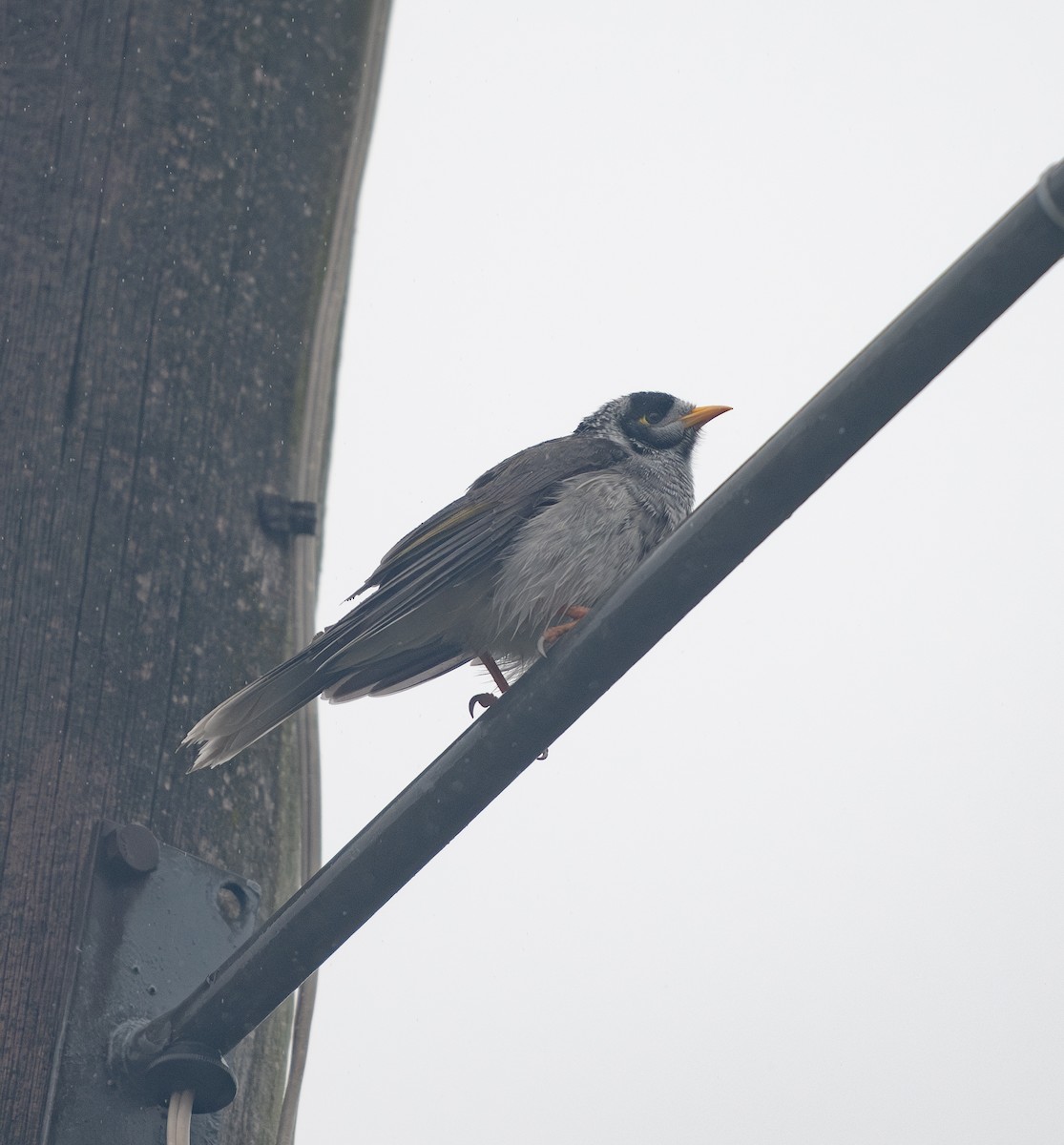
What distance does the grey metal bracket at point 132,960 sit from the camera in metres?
2.36

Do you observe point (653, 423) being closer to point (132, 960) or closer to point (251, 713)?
point (251, 713)

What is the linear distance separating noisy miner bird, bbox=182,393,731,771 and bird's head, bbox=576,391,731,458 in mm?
441

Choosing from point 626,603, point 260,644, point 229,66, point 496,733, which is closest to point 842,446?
point 626,603

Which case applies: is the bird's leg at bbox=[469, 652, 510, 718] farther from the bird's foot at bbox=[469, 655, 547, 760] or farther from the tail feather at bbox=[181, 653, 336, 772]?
the tail feather at bbox=[181, 653, 336, 772]

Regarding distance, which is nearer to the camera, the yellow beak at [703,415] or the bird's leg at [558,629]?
the bird's leg at [558,629]

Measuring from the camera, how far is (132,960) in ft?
8.22

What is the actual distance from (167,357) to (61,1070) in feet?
4.45

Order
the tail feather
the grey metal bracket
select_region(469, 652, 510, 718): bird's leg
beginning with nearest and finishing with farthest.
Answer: the grey metal bracket → the tail feather → select_region(469, 652, 510, 718): bird's leg

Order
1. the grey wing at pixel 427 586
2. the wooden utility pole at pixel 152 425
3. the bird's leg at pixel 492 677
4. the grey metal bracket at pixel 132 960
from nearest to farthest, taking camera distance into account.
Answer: the grey metal bracket at pixel 132 960, the wooden utility pole at pixel 152 425, the grey wing at pixel 427 586, the bird's leg at pixel 492 677

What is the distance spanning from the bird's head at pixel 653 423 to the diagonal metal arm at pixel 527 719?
112 inches

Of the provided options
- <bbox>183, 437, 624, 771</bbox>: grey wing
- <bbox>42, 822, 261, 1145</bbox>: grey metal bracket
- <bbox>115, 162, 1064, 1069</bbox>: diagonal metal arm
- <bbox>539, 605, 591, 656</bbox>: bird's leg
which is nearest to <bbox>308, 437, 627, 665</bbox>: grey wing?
<bbox>183, 437, 624, 771</bbox>: grey wing

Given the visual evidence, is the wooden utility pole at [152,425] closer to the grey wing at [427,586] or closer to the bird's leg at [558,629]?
the grey wing at [427,586]

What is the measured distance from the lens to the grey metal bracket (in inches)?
93.0

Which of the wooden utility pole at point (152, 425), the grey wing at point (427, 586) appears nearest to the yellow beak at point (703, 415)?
the grey wing at point (427, 586)
